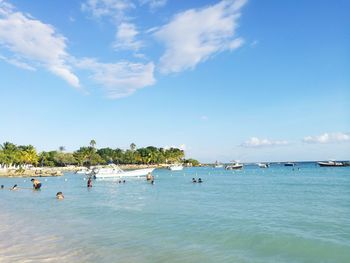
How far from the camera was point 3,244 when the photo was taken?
16.2 metres

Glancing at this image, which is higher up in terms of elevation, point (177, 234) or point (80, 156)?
point (80, 156)

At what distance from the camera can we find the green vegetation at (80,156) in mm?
114044

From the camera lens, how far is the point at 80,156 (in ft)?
505

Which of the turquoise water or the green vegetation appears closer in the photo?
the turquoise water

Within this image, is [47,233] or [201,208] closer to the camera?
[47,233]

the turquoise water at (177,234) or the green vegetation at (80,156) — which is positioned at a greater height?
the green vegetation at (80,156)

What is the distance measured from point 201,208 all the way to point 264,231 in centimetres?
1016

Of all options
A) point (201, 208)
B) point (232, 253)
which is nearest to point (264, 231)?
point (232, 253)

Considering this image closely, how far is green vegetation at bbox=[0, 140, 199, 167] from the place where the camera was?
114044 mm

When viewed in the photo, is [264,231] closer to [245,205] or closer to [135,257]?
[135,257]

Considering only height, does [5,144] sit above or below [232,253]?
above

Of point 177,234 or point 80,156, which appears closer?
point 177,234

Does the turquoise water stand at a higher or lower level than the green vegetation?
lower

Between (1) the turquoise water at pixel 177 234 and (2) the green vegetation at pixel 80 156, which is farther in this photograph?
(2) the green vegetation at pixel 80 156
